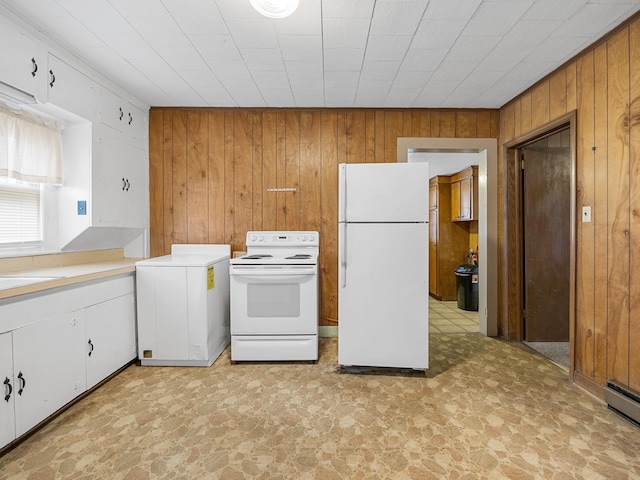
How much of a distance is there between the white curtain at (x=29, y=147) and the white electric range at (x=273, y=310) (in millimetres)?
1510

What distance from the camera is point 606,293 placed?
213cm

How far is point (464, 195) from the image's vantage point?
4996mm

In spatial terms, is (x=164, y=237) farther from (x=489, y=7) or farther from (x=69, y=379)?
(x=489, y=7)

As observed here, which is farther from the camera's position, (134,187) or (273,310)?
(134,187)

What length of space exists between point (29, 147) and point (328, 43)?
2195 mm

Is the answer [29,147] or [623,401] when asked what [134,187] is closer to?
[29,147]

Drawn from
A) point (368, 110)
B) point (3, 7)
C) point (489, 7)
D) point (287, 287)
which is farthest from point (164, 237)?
point (489, 7)

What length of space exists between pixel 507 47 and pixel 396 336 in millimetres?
Result: 2213

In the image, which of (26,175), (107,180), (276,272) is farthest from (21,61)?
(276,272)

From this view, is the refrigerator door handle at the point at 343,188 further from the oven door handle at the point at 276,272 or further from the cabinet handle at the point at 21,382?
the cabinet handle at the point at 21,382

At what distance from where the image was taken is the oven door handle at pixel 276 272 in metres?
2.68

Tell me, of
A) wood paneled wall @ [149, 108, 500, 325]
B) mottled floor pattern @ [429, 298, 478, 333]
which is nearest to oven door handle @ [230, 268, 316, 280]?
wood paneled wall @ [149, 108, 500, 325]

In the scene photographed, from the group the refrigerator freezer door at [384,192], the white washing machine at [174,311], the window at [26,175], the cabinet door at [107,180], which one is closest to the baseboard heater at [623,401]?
the refrigerator freezer door at [384,192]

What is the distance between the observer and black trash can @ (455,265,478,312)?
459cm
